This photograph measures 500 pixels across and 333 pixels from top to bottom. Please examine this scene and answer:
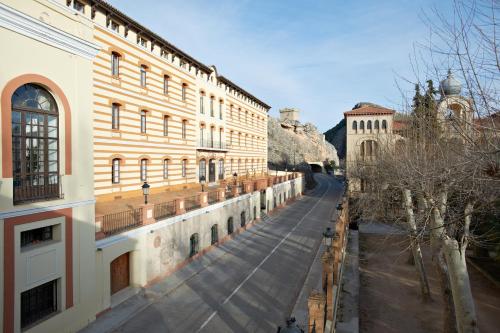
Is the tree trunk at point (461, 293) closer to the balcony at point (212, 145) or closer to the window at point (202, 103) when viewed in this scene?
the balcony at point (212, 145)

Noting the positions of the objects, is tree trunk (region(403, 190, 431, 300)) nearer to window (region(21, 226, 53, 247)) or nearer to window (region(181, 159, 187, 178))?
window (region(21, 226, 53, 247))

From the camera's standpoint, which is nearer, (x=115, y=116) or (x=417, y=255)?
(x=417, y=255)

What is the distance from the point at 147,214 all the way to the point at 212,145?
1647 cm

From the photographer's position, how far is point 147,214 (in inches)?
543

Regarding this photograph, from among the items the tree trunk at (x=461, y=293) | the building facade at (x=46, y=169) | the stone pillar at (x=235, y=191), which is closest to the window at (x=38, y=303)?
the building facade at (x=46, y=169)

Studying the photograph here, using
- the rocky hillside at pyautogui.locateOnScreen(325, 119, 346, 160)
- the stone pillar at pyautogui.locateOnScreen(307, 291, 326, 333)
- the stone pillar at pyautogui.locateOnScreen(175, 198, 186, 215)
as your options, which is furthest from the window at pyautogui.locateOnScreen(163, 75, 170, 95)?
the rocky hillside at pyautogui.locateOnScreen(325, 119, 346, 160)

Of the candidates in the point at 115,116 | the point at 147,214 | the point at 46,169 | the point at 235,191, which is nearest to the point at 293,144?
the point at 235,191

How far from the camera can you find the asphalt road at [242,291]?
11594 mm

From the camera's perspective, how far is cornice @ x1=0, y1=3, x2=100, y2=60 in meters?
8.45

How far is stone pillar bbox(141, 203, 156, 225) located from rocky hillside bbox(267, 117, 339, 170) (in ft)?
164

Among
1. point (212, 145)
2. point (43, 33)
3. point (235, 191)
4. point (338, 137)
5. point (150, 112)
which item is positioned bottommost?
point (235, 191)

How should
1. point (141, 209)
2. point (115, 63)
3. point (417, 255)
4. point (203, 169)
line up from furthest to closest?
point (203, 169)
point (115, 63)
point (417, 255)
point (141, 209)

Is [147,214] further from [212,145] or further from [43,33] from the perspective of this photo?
[212,145]

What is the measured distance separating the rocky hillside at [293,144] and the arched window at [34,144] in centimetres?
5427
